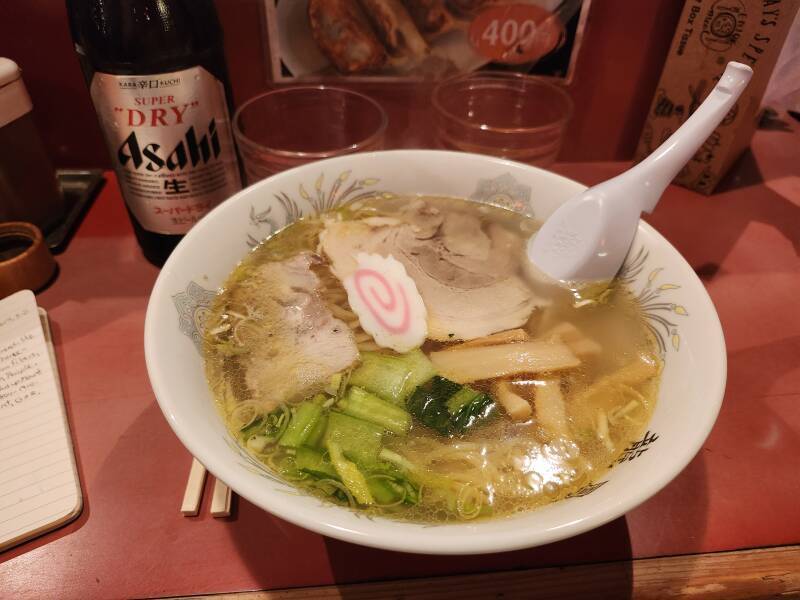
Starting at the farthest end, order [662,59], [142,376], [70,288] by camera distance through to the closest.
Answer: [662,59] < [70,288] < [142,376]

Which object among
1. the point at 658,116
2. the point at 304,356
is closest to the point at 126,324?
the point at 304,356

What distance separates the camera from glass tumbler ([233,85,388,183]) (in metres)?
1.15

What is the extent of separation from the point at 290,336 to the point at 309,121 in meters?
0.64

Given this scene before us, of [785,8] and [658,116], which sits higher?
[785,8]

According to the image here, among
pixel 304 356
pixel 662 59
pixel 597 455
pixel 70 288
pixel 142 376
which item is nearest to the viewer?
pixel 597 455

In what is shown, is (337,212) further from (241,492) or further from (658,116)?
(658,116)

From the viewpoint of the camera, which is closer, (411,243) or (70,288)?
(411,243)

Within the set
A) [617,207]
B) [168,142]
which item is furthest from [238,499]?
[617,207]

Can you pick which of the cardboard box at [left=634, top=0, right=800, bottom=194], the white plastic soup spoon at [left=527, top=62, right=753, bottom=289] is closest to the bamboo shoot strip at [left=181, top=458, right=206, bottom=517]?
the white plastic soup spoon at [left=527, top=62, right=753, bottom=289]

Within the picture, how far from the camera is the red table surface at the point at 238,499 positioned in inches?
28.9

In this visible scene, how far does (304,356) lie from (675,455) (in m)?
0.51

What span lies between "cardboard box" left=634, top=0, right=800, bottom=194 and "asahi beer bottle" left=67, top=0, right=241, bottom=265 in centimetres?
99

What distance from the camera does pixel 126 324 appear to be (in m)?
1.07

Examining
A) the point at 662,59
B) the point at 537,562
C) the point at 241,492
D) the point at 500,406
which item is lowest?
the point at 537,562
